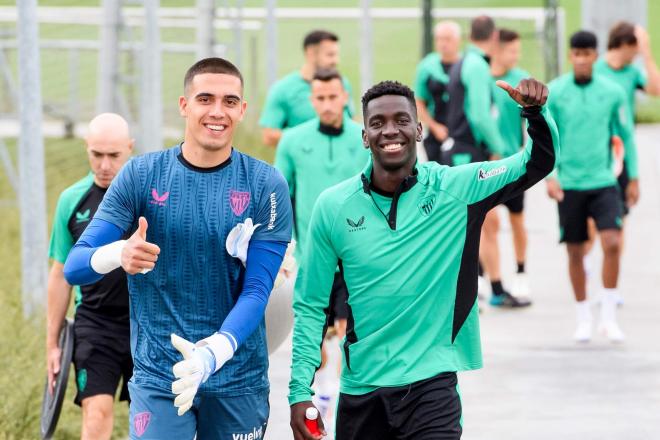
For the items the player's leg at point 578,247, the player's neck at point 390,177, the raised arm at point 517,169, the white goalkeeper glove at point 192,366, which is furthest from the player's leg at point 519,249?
the white goalkeeper glove at point 192,366

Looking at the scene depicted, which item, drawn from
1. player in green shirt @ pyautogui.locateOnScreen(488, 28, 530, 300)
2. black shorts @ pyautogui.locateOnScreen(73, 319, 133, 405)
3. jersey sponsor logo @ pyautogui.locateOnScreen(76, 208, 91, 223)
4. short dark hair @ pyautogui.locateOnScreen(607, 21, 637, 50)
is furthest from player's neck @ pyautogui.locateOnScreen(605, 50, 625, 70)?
jersey sponsor logo @ pyautogui.locateOnScreen(76, 208, 91, 223)

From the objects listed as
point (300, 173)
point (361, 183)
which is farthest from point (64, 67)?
point (361, 183)

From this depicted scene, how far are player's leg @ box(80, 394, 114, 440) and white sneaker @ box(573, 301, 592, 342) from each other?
546cm

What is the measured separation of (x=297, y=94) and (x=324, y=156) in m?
2.23

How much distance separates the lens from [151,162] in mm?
5895

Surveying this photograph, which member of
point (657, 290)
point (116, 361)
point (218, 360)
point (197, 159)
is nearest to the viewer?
point (218, 360)

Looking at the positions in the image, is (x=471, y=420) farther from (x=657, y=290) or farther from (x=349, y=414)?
(x=657, y=290)

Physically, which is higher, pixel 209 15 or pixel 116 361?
pixel 209 15

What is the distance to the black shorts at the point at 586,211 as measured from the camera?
11953mm

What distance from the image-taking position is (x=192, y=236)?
5.78 meters

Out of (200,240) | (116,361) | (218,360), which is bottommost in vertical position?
(116,361)

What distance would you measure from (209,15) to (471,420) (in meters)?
9.89

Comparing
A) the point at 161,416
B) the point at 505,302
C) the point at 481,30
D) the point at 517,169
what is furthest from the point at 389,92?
the point at 505,302

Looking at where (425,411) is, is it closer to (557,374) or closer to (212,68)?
(212,68)
